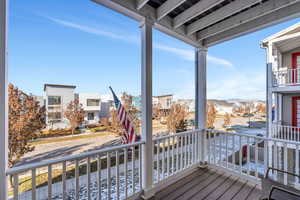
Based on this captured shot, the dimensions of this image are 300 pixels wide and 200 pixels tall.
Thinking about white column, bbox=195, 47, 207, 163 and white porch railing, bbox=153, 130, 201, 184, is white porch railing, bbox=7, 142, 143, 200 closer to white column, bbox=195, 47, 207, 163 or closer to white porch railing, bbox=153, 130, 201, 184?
white porch railing, bbox=153, 130, 201, 184

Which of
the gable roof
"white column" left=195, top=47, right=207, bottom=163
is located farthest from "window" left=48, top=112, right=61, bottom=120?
the gable roof

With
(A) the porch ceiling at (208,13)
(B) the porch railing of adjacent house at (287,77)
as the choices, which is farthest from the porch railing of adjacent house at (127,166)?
(B) the porch railing of adjacent house at (287,77)

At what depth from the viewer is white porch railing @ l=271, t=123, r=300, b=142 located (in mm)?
4168

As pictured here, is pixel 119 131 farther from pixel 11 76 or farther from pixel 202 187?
pixel 202 187

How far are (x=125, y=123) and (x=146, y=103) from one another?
1.36ft

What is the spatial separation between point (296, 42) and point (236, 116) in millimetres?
3575

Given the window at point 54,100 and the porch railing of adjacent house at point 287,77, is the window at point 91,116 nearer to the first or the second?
the window at point 54,100

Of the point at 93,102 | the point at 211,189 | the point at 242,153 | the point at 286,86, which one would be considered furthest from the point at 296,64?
Result: the point at 93,102

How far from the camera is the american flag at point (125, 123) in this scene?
72.0 inches

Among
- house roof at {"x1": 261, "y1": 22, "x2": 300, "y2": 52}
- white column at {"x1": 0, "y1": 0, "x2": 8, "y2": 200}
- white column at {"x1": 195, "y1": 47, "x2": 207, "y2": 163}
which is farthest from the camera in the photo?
house roof at {"x1": 261, "y1": 22, "x2": 300, "y2": 52}

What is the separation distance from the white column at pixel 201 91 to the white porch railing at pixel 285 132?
2679mm

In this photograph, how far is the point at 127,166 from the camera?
6.53ft

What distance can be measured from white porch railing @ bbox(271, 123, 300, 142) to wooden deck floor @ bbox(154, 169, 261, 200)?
2.79 metres

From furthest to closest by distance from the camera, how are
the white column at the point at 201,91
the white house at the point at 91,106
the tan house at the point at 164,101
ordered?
the white column at the point at 201,91
the tan house at the point at 164,101
the white house at the point at 91,106
